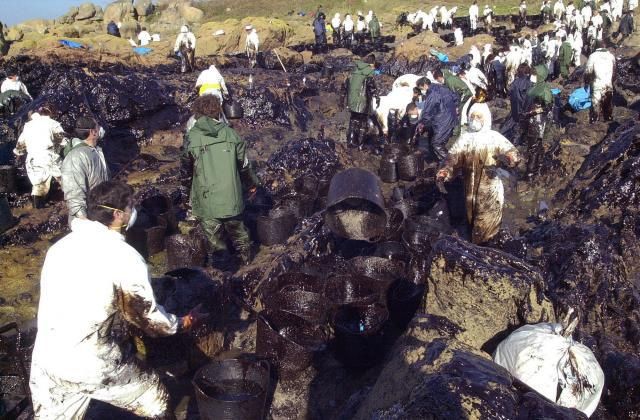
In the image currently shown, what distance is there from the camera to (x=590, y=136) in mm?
11859

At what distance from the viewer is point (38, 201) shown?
8828mm

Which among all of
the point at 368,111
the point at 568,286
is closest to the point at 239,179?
the point at 568,286

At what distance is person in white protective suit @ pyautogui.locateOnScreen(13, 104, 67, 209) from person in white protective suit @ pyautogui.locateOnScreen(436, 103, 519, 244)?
20.0 feet

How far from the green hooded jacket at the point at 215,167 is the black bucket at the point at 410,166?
459 cm

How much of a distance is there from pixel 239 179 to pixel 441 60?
17.1m

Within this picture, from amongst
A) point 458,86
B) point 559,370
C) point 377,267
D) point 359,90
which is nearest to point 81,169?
point 377,267

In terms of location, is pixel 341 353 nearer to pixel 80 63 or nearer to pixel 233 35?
pixel 80 63

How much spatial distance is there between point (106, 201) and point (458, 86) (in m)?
10.4

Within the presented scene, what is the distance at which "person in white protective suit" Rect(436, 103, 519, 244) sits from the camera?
6.01 m

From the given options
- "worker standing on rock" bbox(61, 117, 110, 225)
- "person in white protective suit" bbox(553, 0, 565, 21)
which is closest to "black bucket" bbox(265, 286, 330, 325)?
"worker standing on rock" bbox(61, 117, 110, 225)

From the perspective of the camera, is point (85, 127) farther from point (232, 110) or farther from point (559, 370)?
point (232, 110)

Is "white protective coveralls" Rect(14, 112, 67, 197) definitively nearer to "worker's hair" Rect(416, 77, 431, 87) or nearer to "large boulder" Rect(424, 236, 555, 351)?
"large boulder" Rect(424, 236, 555, 351)

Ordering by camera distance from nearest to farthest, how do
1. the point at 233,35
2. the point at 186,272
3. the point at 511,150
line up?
the point at 186,272, the point at 511,150, the point at 233,35

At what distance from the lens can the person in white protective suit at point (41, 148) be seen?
841cm
